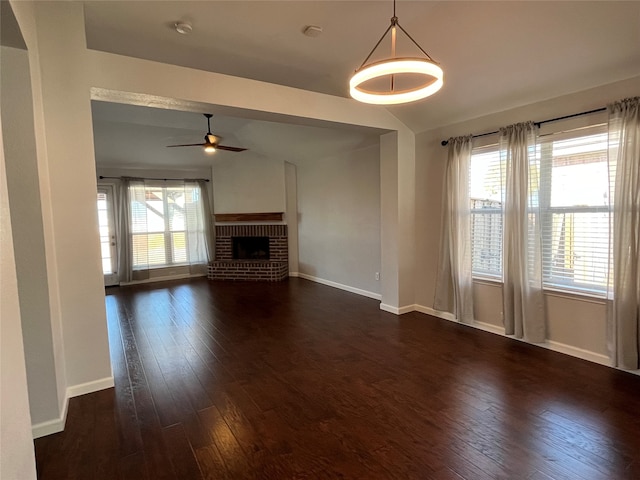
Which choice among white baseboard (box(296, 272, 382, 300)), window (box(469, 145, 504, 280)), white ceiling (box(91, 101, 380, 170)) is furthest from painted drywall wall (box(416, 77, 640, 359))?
white baseboard (box(296, 272, 382, 300))

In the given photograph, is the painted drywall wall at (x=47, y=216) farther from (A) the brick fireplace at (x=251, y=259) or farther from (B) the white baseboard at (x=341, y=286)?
(A) the brick fireplace at (x=251, y=259)

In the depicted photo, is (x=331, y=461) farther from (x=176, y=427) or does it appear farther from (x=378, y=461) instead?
(x=176, y=427)

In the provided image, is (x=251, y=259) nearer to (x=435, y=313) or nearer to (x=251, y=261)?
(x=251, y=261)

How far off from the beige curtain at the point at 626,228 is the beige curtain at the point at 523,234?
0.62m

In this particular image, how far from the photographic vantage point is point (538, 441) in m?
2.15

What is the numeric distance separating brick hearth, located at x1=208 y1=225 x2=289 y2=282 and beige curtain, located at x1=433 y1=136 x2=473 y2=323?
404 cm

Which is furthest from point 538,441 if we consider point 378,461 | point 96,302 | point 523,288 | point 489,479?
point 96,302

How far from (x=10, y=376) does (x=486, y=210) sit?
4.18 meters

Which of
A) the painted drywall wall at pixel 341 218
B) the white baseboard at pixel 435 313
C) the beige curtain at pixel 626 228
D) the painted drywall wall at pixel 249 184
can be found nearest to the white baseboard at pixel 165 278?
the painted drywall wall at pixel 249 184

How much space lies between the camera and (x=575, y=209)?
10.8 ft

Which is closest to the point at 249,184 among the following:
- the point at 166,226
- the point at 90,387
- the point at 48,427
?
the point at 166,226

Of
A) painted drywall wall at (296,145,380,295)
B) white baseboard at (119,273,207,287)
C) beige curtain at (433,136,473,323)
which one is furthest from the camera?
white baseboard at (119,273,207,287)

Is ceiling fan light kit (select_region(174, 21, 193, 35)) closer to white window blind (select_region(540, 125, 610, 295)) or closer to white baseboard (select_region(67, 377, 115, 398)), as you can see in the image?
white baseboard (select_region(67, 377, 115, 398))

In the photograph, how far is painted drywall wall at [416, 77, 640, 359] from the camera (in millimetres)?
3164
